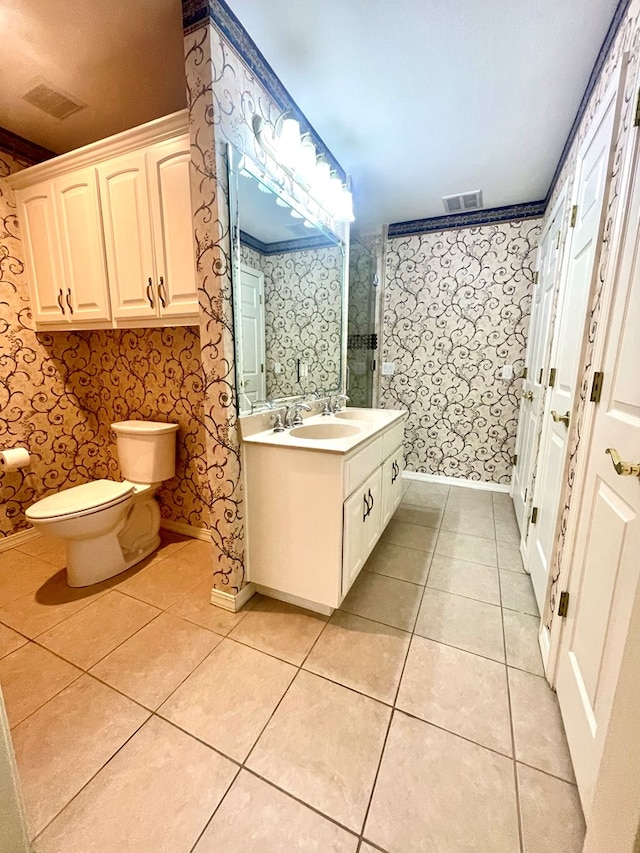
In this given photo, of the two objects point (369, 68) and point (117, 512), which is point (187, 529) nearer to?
point (117, 512)

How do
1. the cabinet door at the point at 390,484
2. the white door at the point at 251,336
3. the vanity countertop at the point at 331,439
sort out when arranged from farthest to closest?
the cabinet door at the point at 390,484 → the white door at the point at 251,336 → the vanity countertop at the point at 331,439

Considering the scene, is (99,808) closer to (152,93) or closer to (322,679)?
(322,679)

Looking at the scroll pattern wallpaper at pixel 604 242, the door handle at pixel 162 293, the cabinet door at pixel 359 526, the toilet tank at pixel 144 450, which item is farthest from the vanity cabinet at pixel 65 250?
the scroll pattern wallpaper at pixel 604 242

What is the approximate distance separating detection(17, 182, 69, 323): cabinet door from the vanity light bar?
1.27 metres

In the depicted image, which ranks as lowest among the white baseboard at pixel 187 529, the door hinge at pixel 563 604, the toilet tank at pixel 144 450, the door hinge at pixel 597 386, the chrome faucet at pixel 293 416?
the white baseboard at pixel 187 529

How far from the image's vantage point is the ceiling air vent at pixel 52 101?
1.63 m

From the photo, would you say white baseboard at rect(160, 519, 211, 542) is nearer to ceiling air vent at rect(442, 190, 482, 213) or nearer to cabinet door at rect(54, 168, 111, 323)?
cabinet door at rect(54, 168, 111, 323)

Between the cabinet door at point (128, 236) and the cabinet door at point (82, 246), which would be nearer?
the cabinet door at point (128, 236)

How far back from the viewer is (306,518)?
1521 mm

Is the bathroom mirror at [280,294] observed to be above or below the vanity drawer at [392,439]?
above

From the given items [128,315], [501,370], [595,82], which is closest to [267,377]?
[128,315]

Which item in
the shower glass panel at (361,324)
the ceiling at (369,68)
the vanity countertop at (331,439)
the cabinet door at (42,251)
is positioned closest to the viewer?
the ceiling at (369,68)

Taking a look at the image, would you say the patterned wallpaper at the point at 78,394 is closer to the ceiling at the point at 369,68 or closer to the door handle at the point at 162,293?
the door handle at the point at 162,293

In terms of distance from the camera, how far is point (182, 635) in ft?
4.86
